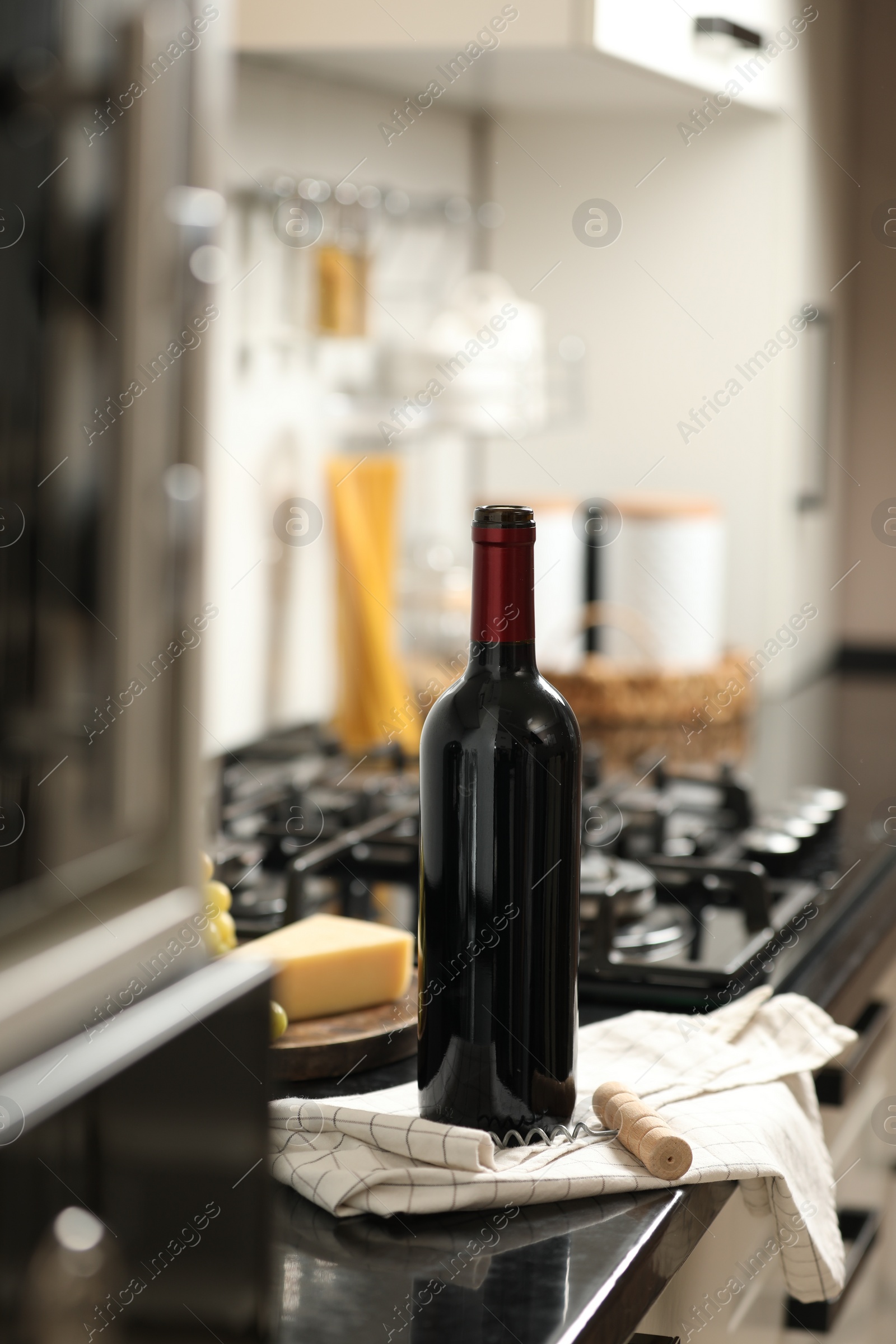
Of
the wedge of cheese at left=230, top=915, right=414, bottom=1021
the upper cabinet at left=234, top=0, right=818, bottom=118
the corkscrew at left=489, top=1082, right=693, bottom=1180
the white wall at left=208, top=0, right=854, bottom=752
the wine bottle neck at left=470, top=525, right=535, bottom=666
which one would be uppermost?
the upper cabinet at left=234, top=0, right=818, bottom=118

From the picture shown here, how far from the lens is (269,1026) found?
0.53m

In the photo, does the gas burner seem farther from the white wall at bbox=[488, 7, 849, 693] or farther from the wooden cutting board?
the white wall at bbox=[488, 7, 849, 693]

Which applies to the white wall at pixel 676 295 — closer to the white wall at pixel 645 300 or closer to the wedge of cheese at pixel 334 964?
the white wall at pixel 645 300

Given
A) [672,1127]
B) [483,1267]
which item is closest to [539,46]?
[672,1127]

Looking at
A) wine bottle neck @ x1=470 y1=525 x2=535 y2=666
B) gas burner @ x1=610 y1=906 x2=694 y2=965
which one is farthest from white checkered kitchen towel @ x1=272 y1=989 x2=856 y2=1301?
wine bottle neck @ x1=470 y1=525 x2=535 y2=666

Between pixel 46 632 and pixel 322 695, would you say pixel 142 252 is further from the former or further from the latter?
pixel 322 695

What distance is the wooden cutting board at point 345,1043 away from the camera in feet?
2.79

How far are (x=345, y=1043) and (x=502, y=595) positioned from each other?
29 centimetres

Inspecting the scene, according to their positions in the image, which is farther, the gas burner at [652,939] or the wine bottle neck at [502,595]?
the gas burner at [652,939]

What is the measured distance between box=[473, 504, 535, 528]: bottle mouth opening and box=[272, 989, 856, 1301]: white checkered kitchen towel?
283 millimetres

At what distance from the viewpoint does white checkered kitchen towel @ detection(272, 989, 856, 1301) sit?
72 cm

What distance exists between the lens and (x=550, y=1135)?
763 mm

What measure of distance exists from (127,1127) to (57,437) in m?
0.21

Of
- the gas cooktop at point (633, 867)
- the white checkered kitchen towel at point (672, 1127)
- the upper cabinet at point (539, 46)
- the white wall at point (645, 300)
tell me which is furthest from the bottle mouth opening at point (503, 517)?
the white wall at point (645, 300)
